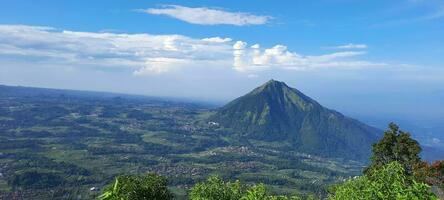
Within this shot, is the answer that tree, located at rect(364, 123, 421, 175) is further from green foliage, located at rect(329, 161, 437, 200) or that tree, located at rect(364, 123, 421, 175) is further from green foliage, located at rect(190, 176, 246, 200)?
green foliage, located at rect(190, 176, 246, 200)

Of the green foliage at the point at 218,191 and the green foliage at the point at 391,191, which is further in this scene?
the green foliage at the point at 218,191

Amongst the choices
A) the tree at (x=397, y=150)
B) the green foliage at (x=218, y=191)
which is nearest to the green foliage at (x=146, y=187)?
the green foliage at (x=218, y=191)

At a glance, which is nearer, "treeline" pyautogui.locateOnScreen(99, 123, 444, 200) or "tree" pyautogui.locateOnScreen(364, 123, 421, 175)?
"treeline" pyautogui.locateOnScreen(99, 123, 444, 200)

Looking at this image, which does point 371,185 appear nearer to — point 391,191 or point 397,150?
point 391,191

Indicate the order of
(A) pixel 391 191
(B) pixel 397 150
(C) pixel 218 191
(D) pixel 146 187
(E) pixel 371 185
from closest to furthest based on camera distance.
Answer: (A) pixel 391 191 → (E) pixel 371 185 → (C) pixel 218 191 → (D) pixel 146 187 → (B) pixel 397 150

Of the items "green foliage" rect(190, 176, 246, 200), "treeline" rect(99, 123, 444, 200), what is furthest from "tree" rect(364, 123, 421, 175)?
"green foliage" rect(190, 176, 246, 200)

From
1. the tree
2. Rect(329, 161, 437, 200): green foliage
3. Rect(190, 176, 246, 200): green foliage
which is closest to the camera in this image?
Rect(329, 161, 437, 200): green foliage

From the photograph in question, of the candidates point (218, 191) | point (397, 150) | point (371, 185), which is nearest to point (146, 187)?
point (218, 191)

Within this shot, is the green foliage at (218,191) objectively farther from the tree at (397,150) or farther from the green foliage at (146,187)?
the tree at (397,150)
